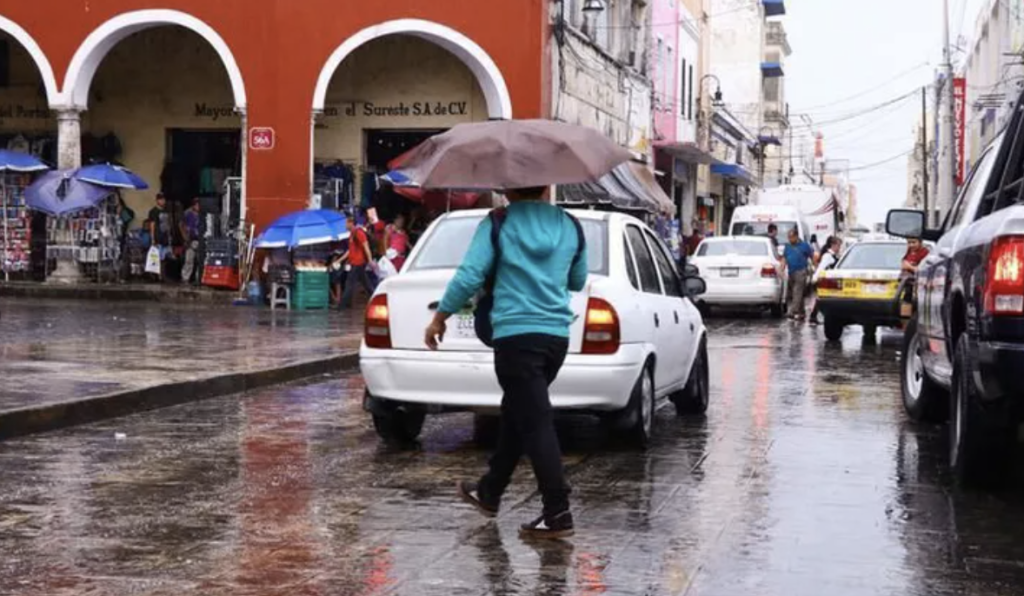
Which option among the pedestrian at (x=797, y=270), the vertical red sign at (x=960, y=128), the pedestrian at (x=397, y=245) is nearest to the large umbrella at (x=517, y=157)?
the pedestrian at (x=397, y=245)

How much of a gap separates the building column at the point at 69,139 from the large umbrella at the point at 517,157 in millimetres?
20275

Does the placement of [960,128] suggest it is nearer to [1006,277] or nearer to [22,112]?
[22,112]

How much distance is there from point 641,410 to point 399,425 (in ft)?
5.41

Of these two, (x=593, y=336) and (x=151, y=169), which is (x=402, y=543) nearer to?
(x=593, y=336)

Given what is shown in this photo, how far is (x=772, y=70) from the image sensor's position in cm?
8350

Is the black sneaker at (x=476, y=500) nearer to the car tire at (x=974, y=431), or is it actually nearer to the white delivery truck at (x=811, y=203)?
the car tire at (x=974, y=431)

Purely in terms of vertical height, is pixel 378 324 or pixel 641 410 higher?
pixel 378 324

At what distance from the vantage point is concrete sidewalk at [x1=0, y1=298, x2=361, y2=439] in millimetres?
11750

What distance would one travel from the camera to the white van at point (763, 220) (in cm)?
4184

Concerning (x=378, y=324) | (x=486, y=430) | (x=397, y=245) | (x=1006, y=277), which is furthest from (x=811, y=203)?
(x=1006, y=277)

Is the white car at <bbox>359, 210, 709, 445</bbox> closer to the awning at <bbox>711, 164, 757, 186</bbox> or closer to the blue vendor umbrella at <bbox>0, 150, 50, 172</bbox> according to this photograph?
the blue vendor umbrella at <bbox>0, 150, 50, 172</bbox>

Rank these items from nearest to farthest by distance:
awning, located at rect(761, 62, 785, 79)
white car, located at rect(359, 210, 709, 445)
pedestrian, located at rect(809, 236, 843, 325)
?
white car, located at rect(359, 210, 709, 445) < pedestrian, located at rect(809, 236, 843, 325) < awning, located at rect(761, 62, 785, 79)

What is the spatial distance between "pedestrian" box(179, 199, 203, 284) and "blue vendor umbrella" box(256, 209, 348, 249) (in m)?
3.74

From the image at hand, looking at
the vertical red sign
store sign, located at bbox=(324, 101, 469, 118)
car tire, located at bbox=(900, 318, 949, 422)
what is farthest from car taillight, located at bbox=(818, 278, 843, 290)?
the vertical red sign
